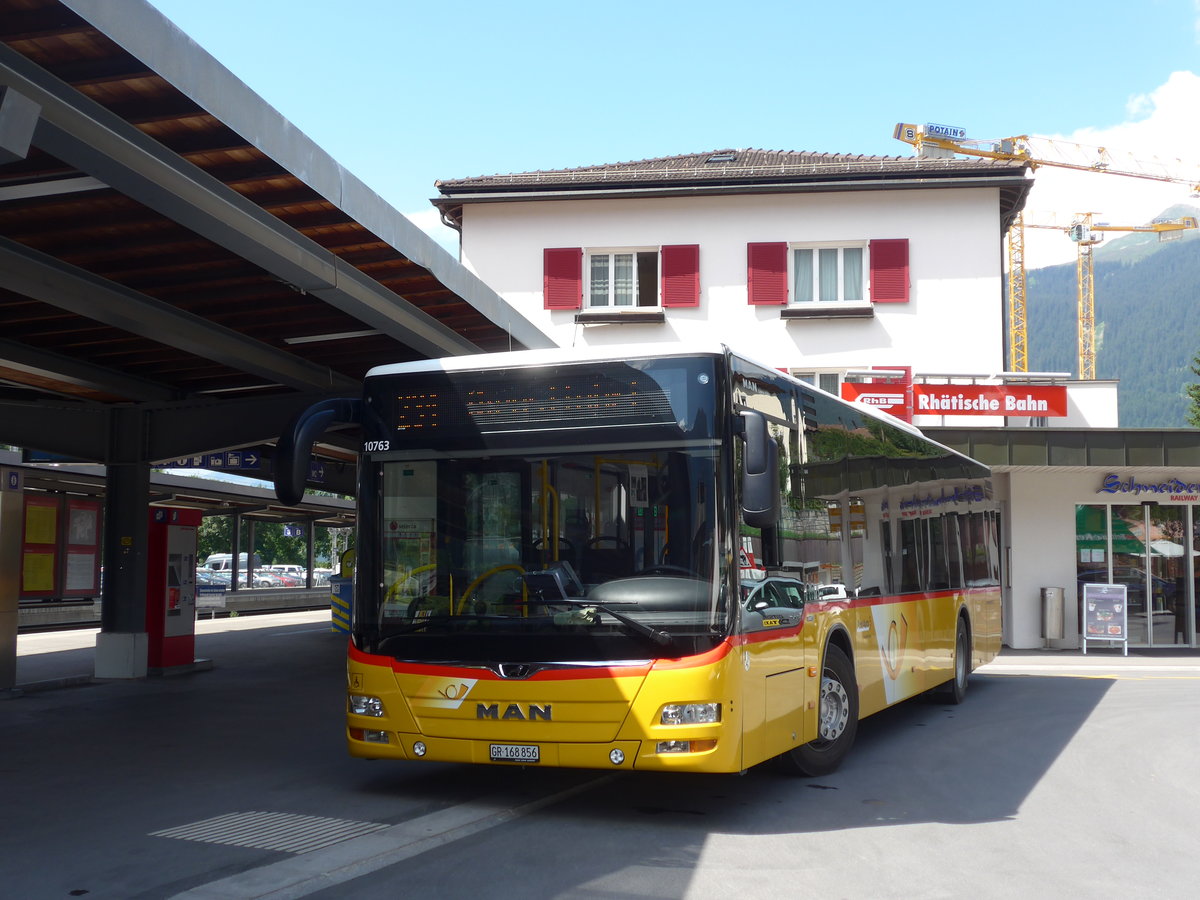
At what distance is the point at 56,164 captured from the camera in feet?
26.9

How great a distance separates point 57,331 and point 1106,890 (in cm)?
1106

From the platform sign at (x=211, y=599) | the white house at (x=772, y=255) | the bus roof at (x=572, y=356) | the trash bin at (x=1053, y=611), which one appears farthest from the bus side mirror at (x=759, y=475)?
the platform sign at (x=211, y=599)

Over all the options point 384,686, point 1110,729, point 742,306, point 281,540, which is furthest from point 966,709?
point 281,540

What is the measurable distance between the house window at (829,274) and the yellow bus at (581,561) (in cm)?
1739

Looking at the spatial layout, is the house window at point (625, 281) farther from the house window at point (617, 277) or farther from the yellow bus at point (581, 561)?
the yellow bus at point (581, 561)

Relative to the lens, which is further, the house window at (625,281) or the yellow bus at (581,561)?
the house window at (625,281)

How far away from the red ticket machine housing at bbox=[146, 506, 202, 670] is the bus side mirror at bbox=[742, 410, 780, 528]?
11.7 m

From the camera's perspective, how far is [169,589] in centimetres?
1700

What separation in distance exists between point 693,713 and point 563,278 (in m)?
19.6

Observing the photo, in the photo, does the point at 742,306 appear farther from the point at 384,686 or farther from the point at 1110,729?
the point at 384,686

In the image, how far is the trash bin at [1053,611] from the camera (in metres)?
22.2

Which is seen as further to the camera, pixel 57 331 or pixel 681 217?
pixel 681 217

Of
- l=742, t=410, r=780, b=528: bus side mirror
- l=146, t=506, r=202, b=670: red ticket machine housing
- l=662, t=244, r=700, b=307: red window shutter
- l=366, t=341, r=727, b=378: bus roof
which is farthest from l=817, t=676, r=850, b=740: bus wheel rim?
l=662, t=244, r=700, b=307: red window shutter

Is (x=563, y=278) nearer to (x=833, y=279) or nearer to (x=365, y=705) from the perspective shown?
(x=833, y=279)
